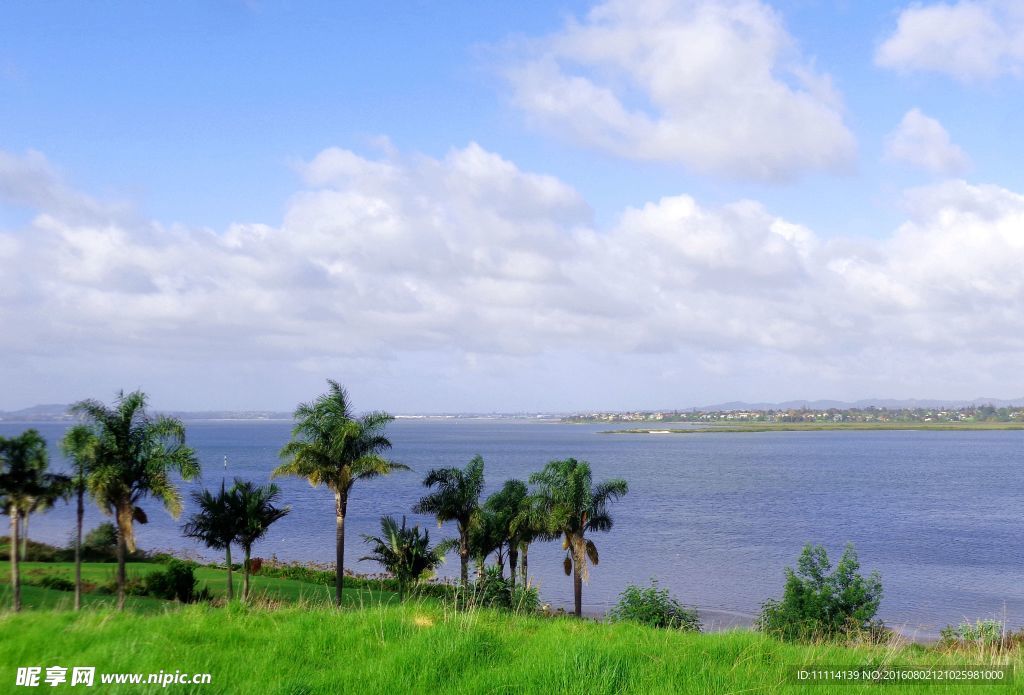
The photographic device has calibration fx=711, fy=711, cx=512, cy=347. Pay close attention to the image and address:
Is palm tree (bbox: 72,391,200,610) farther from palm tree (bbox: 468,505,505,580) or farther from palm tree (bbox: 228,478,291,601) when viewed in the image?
palm tree (bbox: 468,505,505,580)

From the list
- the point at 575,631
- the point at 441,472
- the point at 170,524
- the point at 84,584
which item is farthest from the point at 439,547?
the point at 170,524

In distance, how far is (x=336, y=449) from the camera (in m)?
38.4


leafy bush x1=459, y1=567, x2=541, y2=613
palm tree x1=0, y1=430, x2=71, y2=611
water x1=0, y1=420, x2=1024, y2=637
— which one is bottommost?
water x1=0, y1=420, x2=1024, y2=637

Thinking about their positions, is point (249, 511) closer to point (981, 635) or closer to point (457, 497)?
point (457, 497)

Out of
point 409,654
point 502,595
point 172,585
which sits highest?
point 409,654

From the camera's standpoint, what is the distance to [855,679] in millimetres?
8586

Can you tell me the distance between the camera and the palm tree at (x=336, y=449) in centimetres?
3812

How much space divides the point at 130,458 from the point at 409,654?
30731 millimetres

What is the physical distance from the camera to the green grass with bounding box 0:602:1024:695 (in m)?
7.84

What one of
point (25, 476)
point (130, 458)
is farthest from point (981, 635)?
point (25, 476)

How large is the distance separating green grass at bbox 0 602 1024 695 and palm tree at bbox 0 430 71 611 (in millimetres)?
30550

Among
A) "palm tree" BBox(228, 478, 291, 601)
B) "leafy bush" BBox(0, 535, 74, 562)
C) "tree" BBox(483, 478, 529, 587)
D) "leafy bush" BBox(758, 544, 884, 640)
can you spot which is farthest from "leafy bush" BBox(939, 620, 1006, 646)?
"leafy bush" BBox(0, 535, 74, 562)

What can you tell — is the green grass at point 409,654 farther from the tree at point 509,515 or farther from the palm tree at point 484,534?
the palm tree at point 484,534

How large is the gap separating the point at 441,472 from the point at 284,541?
3827cm
